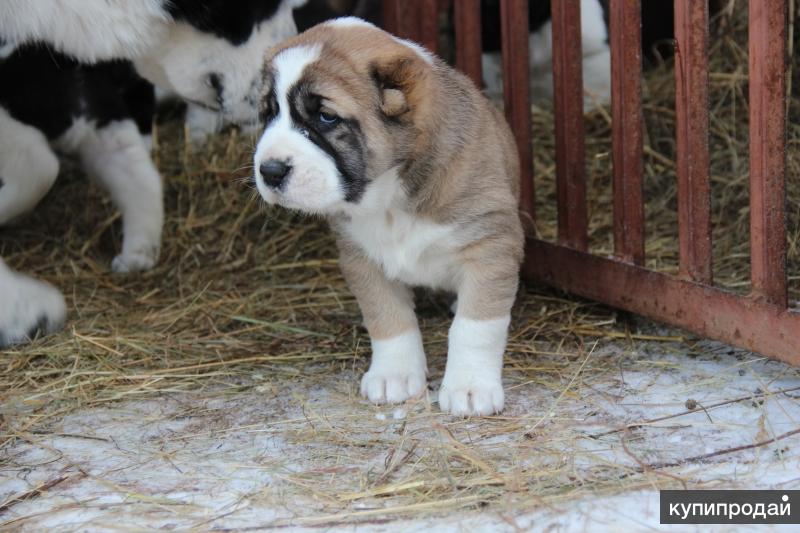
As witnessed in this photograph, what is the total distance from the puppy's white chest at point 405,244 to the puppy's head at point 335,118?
23 centimetres

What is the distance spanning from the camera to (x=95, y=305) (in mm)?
4520

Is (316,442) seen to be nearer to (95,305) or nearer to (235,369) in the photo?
(235,369)

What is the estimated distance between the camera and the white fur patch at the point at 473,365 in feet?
10.3

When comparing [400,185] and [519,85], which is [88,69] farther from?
[400,185]

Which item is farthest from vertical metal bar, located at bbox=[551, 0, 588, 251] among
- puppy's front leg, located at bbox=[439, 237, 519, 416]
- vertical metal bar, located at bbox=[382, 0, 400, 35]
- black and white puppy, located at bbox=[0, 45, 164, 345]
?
black and white puppy, located at bbox=[0, 45, 164, 345]

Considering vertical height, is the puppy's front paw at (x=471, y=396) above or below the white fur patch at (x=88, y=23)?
below

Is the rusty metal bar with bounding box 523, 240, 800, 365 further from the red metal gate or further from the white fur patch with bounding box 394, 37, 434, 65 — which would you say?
the white fur patch with bounding box 394, 37, 434, 65

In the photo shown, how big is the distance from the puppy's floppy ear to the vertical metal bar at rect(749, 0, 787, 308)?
3.12 feet

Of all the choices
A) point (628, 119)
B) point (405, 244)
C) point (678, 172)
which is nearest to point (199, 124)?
point (405, 244)

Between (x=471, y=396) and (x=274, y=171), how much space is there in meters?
0.85

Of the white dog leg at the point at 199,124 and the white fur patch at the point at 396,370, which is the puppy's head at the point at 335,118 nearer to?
the white fur patch at the point at 396,370

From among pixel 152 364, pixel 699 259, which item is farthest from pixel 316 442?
pixel 699 259

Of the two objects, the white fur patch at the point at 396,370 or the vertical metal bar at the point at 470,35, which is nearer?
the white fur patch at the point at 396,370

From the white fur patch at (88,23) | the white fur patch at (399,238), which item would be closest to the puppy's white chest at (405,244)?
the white fur patch at (399,238)
